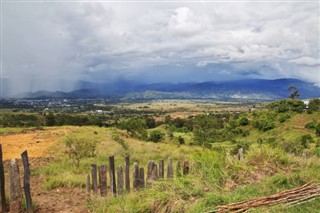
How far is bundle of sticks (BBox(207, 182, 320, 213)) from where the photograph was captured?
563cm

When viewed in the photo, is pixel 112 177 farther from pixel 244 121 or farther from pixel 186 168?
pixel 244 121

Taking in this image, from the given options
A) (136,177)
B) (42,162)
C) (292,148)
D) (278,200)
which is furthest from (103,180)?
(292,148)

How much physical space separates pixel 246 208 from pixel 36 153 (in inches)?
629

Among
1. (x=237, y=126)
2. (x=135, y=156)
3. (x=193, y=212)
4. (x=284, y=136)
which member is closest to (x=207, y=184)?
(x=193, y=212)

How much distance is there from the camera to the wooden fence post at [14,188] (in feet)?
24.0

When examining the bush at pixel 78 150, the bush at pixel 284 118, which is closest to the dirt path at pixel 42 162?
the bush at pixel 78 150

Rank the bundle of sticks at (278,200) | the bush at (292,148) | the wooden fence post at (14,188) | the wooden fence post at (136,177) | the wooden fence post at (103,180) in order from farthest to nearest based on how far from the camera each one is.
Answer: the bush at (292,148) → the wooden fence post at (136,177) → the wooden fence post at (103,180) → the wooden fence post at (14,188) → the bundle of sticks at (278,200)

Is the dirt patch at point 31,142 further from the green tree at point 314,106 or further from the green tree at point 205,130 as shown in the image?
the green tree at point 314,106

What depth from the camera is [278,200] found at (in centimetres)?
581

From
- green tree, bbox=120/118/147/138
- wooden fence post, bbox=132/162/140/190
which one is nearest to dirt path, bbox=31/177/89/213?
wooden fence post, bbox=132/162/140/190

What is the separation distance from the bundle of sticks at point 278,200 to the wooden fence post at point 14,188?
4216 mm

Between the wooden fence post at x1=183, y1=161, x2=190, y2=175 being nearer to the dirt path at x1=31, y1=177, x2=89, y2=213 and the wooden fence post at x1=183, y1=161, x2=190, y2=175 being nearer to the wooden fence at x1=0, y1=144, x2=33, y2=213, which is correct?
the dirt path at x1=31, y1=177, x2=89, y2=213

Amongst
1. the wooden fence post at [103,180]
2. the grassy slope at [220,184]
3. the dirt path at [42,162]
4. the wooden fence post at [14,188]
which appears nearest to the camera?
the grassy slope at [220,184]

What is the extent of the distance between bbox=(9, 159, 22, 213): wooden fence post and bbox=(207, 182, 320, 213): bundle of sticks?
4216mm
